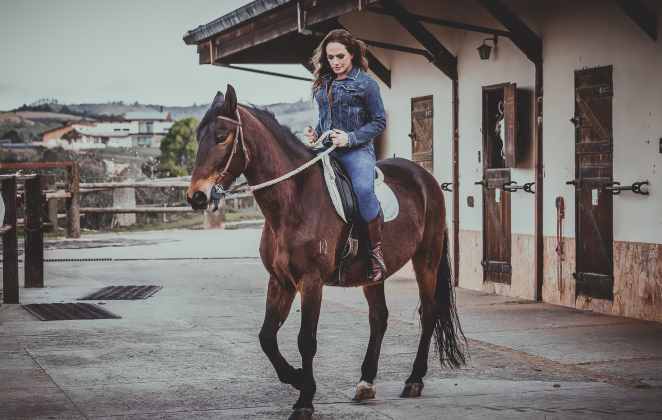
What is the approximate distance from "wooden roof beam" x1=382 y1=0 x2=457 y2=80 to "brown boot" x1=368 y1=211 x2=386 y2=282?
18.4 ft

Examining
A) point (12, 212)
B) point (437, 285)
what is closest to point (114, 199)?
point (12, 212)

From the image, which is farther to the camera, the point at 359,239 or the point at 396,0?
the point at 396,0

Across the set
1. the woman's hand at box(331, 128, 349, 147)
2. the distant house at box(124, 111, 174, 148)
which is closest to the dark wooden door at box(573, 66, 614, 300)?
the woman's hand at box(331, 128, 349, 147)

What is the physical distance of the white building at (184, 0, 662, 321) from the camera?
8812mm

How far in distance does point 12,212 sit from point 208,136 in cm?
579

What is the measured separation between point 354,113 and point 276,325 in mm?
1334

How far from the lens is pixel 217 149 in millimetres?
5133

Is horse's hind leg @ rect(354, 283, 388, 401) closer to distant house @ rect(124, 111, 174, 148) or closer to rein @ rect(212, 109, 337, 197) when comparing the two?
rein @ rect(212, 109, 337, 197)

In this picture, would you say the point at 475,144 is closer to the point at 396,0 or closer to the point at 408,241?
the point at 396,0

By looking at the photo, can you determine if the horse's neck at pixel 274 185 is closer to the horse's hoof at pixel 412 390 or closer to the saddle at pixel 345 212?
the saddle at pixel 345 212

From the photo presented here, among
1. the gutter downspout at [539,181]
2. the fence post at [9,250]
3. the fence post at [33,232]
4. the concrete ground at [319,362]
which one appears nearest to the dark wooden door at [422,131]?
the concrete ground at [319,362]

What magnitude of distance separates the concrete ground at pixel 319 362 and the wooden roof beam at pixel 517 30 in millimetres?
2646

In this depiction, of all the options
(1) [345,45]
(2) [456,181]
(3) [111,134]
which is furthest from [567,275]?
(3) [111,134]

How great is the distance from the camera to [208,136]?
514 cm
